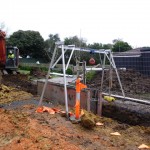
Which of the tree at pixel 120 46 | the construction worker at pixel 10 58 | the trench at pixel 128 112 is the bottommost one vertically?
the trench at pixel 128 112

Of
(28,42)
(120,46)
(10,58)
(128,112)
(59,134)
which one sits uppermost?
(28,42)

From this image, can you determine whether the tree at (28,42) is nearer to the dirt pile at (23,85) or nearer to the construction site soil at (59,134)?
the dirt pile at (23,85)

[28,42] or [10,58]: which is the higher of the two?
[28,42]

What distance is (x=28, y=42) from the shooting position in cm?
5206

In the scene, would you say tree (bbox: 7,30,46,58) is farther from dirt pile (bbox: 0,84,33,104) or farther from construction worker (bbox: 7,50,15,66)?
dirt pile (bbox: 0,84,33,104)

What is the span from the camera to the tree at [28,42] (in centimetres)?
5169

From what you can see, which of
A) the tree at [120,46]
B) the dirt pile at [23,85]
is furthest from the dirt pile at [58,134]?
the tree at [120,46]

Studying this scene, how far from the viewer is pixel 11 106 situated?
981 cm

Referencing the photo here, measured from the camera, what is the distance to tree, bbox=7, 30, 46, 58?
170 feet

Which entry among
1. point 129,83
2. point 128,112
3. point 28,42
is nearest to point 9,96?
point 128,112

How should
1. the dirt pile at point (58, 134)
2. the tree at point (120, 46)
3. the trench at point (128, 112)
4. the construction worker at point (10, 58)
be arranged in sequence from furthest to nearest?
the tree at point (120, 46), the construction worker at point (10, 58), the trench at point (128, 112), the dirt pile at point (58, 134)

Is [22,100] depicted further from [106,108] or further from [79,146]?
[79,146]

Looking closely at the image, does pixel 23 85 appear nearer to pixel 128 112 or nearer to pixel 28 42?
pixel 128 112

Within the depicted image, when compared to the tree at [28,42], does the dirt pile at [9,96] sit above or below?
below
